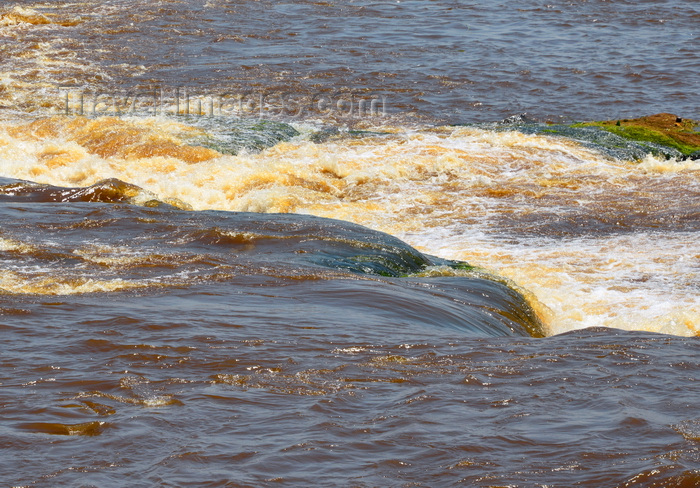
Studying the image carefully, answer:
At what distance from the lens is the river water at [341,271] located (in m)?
3.63

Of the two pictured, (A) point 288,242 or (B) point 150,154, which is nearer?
(A) point 288,242

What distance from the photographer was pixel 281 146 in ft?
42.6

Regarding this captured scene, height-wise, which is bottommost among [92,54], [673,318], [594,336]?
[673,318]

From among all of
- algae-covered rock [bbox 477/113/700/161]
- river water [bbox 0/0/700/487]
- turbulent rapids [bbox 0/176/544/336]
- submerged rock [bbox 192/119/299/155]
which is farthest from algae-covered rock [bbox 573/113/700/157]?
turbulent rapids [bbox 0/176/544/336]

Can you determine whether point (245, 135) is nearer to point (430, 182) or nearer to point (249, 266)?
point (430, 182)

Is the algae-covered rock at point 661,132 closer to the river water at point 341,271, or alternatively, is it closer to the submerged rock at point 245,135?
the river water at point 341,271

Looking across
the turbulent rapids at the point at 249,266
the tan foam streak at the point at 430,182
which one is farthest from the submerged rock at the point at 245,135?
the turbulent rapids at the point at 249,266

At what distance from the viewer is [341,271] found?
6664 millimetres

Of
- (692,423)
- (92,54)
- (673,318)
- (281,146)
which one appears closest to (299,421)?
(692,423)

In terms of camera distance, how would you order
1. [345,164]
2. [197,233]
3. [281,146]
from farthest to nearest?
[281,146], [345,164], [197,233]

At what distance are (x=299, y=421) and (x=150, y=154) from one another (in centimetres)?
900

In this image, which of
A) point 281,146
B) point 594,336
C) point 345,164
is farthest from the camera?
point 281,146

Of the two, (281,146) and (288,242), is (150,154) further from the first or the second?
(288,242)

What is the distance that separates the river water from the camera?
11.9ft
